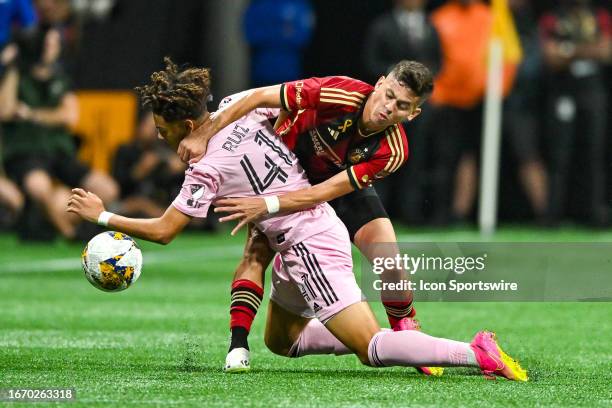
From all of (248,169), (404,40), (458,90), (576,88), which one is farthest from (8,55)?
(248,169)

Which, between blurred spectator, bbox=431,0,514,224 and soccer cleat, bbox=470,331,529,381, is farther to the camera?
blurred spectator, bbox=431,0,514,224

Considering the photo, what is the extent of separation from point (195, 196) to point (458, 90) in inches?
386

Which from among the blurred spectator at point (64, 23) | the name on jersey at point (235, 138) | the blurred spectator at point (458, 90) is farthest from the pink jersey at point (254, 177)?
the blurred spectator at point (458, 90)

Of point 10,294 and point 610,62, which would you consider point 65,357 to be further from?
point 610,62

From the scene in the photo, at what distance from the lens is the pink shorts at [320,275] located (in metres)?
6.26

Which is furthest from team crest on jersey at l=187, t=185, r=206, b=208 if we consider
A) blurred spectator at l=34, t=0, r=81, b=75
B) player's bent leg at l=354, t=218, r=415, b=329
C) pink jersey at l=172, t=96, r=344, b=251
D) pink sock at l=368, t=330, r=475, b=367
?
blurred spectator at l=34, t=0, r=81, b=75

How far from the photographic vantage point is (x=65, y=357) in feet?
22.5

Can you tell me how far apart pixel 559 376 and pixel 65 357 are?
7.99 ft

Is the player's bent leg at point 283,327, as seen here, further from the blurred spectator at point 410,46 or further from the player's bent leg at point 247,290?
the blurred spectator at point 410,46

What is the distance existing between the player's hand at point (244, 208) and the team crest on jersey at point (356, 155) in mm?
619

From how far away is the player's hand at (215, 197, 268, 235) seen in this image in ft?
20.6

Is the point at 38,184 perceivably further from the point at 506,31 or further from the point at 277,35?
the point at 506,31

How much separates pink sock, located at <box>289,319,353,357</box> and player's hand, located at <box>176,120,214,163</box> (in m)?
1.05

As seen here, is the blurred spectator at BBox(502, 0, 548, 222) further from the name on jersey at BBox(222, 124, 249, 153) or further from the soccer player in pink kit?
the name on jersey at BBox(222, 124, 249, 153)
